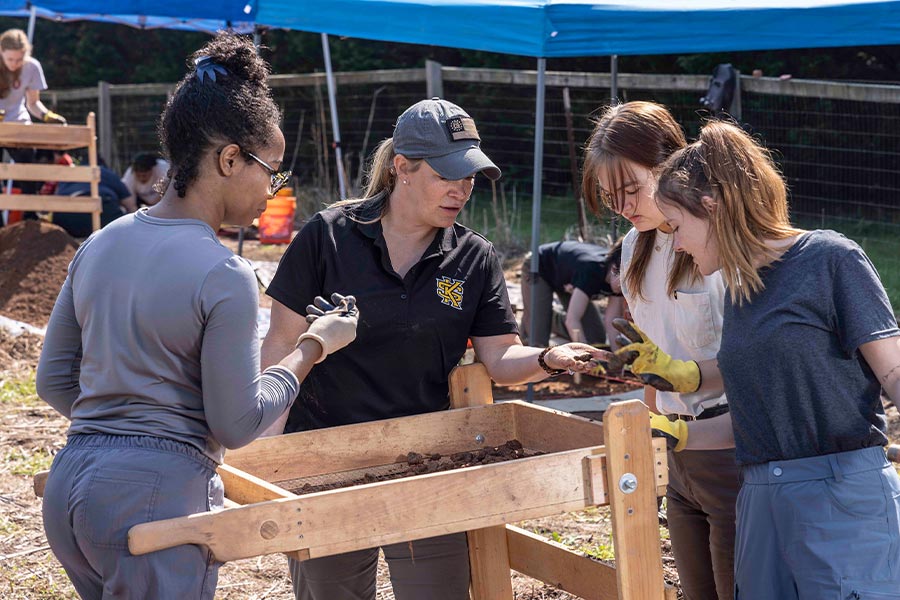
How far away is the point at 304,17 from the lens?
7406 millimetres

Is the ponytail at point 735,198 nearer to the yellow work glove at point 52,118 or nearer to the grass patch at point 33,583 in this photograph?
the grass patch at point 33,583

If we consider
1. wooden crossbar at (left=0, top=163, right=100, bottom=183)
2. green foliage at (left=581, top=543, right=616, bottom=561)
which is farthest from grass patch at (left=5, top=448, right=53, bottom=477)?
wooden crossbar at (left=0, top=163, right=100, bottom=183)

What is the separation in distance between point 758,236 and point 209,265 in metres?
1.19

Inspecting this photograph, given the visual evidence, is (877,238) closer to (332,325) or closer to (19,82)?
Result: (19,82)

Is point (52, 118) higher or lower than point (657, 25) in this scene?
lower

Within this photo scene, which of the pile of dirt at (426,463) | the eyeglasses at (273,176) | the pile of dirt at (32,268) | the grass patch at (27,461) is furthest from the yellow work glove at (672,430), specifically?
the pile of dirt at (32,268)

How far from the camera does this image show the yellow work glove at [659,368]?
2723 mm

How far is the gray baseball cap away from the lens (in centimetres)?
293

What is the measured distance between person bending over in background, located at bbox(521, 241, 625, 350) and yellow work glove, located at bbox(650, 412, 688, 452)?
411 centimetres

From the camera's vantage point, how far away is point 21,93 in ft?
35.0

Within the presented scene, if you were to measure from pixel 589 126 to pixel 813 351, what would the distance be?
9773 mm

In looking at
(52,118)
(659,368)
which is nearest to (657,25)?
(659,368)

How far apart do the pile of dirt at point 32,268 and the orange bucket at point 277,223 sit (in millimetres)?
2561

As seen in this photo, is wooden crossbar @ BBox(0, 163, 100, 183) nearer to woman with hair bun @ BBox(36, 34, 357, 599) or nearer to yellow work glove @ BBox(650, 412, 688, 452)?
woman with hair bun @ BBox(36, 34, 357, 599)
